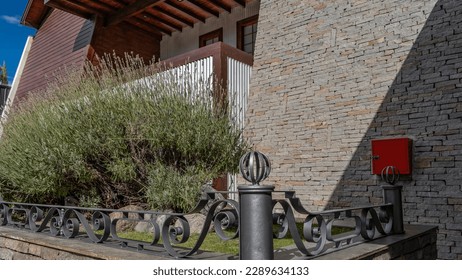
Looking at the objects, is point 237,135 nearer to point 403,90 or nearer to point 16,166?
point 403,90

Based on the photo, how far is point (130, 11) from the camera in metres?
10.6

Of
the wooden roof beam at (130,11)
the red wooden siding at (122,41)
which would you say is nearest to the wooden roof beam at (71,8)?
the red wooden siding at (122,41)

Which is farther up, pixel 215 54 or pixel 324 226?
pixel 215 54

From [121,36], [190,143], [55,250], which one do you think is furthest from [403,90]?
[121,36]

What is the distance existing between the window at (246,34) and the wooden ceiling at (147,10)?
491 mm

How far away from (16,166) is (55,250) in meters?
2.81

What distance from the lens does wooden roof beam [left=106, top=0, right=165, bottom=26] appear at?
1010 centimetres

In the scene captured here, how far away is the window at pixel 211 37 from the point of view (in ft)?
37.2

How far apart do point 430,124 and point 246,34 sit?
19.7 ft

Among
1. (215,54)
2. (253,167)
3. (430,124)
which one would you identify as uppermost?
(215,54)

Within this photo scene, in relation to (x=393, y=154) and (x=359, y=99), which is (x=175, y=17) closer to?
(x=359, y=99)

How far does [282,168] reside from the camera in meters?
7.68

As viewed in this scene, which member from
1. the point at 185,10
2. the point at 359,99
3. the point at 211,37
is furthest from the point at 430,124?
the point at 185,10

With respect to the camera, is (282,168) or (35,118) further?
(282,168)
